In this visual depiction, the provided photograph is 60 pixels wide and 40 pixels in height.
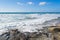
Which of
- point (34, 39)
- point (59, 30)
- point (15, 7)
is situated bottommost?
point (34, 39)

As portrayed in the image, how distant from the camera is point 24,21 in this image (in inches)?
193

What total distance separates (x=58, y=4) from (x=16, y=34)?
2.40 m

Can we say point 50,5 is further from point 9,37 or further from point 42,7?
point 9,37

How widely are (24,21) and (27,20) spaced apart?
247 millimetres

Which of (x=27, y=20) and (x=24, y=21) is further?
(x=27, y=20)

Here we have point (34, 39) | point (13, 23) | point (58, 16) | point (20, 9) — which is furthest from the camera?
point (58, 16)

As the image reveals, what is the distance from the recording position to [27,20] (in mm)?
5133

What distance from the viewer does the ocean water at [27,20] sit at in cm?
427

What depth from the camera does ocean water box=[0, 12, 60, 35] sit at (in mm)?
4271

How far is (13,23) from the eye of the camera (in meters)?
4.55

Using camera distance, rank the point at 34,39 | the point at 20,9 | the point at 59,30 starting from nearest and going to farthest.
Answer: the point at 59,30 → the point at 34,39 → the point at 20,9

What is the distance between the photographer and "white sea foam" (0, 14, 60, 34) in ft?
13.7

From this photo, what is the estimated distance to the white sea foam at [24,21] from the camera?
4.18 meters

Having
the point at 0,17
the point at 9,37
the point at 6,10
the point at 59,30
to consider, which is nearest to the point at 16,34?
→ the point at 9,37
